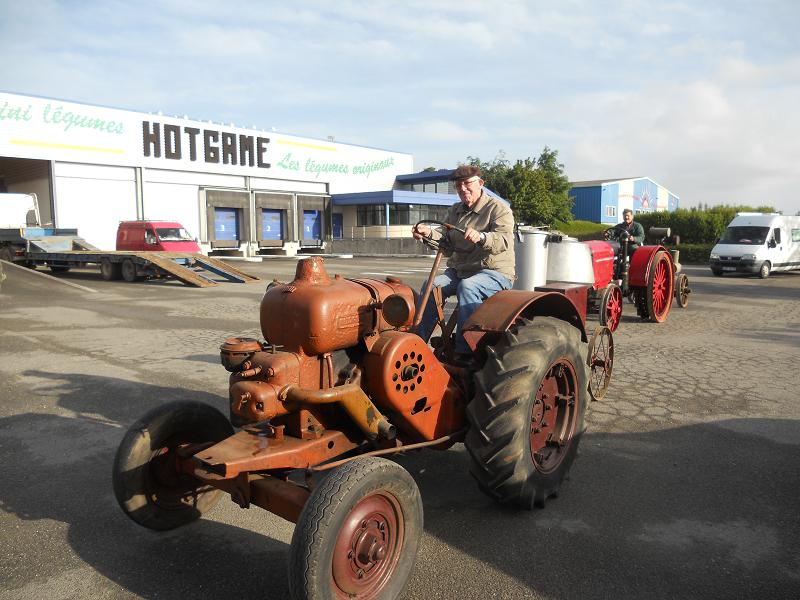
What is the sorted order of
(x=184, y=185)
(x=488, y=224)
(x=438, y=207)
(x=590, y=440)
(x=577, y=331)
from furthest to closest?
(x=438, y=207) < (x=184, y=185) < (x=590, y=440) < (x=488, y=224) < (x=577, y=331)

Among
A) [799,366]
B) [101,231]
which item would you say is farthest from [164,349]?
[101,231]

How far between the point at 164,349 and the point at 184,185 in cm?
2604

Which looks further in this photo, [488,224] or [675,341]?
[675,341]

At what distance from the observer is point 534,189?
135 feet

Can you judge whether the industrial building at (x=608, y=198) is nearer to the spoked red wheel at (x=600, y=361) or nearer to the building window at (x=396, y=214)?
the building window at (x=396, y=214)

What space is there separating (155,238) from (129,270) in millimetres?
3321

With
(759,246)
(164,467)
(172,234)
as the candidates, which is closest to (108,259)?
(172,234)

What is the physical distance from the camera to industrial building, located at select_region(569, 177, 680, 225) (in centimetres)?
5025

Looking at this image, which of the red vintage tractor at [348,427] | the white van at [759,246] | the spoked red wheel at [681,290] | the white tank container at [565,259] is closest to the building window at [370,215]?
the white van at [759,246]

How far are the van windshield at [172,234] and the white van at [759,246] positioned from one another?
17556mm

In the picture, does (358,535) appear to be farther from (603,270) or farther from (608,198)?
(608,198)

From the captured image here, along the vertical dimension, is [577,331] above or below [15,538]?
above

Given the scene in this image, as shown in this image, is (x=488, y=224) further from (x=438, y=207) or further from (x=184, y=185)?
(x=438, y=207)

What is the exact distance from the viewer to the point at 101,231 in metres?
28.0
